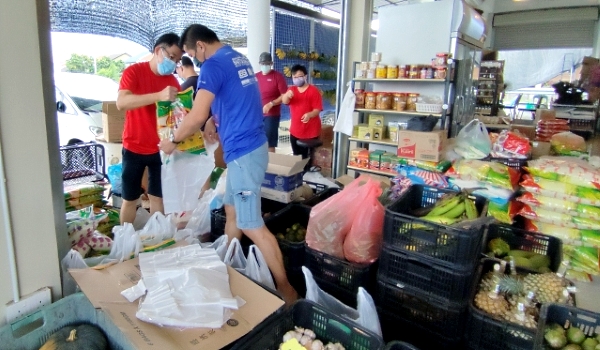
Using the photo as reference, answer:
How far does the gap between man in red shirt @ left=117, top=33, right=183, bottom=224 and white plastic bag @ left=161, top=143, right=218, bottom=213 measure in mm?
293

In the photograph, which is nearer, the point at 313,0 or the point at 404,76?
the point at 404,76

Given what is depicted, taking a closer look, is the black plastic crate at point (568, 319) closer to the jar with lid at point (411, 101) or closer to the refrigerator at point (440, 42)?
the refrigerator at point (440, 42)

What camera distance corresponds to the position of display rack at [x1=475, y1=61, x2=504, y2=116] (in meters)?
8.37

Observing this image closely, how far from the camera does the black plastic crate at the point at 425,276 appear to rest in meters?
1.56

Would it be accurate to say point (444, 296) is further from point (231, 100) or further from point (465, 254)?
point (231, 100)

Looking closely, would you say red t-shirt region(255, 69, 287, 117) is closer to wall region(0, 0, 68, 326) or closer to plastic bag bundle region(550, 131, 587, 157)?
plastic bag bundle region(550, 131, 587, 157)

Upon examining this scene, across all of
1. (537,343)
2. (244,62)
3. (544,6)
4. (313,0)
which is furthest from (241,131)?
(544,6)

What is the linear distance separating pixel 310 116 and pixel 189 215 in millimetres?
2262

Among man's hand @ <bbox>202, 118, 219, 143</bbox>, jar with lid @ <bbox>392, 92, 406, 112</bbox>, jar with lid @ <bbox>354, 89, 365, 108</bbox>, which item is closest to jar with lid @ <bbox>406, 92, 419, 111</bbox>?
jar with lid @ <bbox>392, 92, 406, 112</bbox>

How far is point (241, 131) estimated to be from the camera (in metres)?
2.08

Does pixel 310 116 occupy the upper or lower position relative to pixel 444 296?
upper

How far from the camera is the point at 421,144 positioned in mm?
3480

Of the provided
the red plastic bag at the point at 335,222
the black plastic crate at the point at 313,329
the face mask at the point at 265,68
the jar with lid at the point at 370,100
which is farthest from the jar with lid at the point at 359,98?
the black plastic crate at the point at 313,329

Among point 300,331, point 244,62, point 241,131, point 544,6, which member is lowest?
point 300,331
